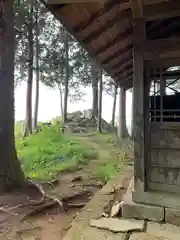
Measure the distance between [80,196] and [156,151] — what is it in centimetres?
270

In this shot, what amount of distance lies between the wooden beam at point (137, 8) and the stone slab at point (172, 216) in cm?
244

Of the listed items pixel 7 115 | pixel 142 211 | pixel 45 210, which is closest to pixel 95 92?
pixel 7 115

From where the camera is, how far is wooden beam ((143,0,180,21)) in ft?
11.1

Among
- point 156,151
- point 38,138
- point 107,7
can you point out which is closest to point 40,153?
point 38,138

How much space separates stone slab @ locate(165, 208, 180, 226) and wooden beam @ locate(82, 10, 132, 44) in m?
2.50

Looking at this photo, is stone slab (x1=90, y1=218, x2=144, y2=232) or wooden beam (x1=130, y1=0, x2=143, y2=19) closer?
wooden beam (x1=130, y1=0, x2=143, y2=19)

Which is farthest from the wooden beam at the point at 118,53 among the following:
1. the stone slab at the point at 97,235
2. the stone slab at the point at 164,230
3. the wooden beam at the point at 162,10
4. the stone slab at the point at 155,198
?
the stone slab at the point at 97,235

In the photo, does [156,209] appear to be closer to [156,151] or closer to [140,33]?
[156,151]

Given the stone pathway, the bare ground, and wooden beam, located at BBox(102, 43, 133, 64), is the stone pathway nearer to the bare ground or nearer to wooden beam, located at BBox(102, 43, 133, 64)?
the bare ground

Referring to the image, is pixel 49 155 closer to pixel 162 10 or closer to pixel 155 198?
pixel 155 198

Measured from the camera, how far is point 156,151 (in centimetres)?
375

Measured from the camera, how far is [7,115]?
19.3 ft

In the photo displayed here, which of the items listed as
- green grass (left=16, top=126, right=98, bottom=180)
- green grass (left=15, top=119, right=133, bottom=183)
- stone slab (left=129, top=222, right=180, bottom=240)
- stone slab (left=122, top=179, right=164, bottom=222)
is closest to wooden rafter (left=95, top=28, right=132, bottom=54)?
stone slab (left=122, top=179, right=164, bottom=222)

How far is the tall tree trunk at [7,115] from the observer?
19.0 ft
